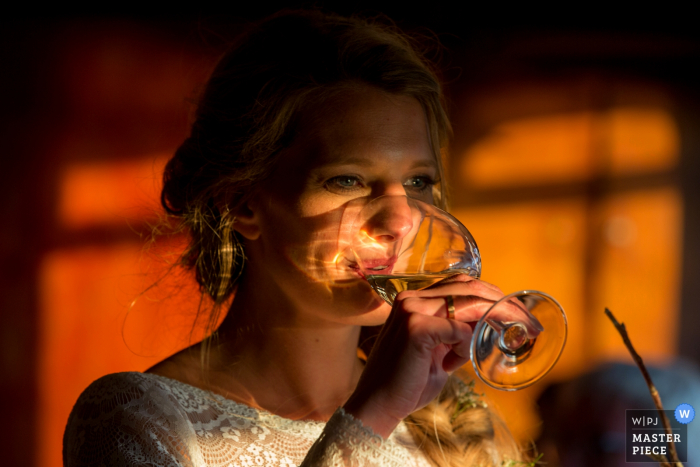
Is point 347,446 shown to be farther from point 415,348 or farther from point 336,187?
point 336,187

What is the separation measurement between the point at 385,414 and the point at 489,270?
3.14 metres

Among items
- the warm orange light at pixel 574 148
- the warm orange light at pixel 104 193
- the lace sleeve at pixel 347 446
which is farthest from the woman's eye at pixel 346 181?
the warm orange light at pixel 574 148

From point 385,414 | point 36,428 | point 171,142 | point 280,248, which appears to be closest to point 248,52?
point 280,248

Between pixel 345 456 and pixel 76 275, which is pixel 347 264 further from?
pixel 76 275

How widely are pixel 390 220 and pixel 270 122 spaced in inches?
17.0

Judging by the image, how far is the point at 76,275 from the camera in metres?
2.98

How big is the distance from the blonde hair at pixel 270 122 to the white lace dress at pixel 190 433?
0.78 feet

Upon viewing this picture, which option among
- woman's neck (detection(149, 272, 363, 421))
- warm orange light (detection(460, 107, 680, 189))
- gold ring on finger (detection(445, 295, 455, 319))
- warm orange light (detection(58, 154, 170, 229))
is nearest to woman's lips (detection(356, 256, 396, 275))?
gold ring on finger (detection(445, 295, 455, 319))

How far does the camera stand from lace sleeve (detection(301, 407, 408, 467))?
856 mm

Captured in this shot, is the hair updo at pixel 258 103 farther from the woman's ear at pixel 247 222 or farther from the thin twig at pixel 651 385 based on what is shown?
the thin twig at pixel 651 385

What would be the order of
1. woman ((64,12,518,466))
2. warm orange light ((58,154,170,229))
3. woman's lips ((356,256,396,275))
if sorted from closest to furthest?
woman's lips ((356,256,396,275)) < woman ((64,12,518,466)) < warm orange light ((58,154,170,229))

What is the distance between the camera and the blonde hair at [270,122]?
127 centimetres

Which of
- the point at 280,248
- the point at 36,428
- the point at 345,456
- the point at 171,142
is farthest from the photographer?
the point at 171,142

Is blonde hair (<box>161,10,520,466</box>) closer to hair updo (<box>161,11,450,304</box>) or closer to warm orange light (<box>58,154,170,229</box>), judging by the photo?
hair updo (<box>161,11,450,304</box>)
